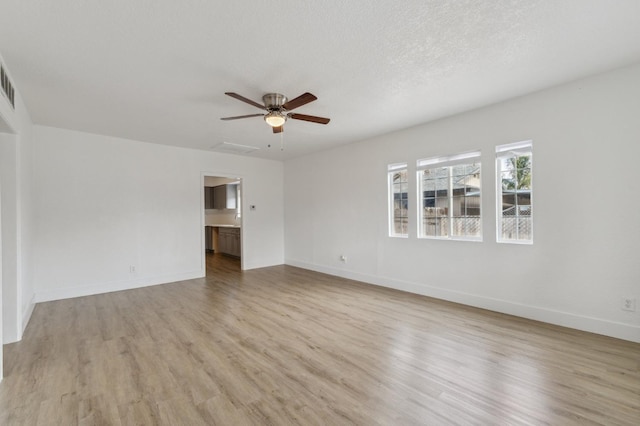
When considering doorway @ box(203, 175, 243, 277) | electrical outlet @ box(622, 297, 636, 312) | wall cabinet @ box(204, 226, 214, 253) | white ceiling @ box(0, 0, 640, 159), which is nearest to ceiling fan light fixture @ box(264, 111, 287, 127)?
white ceiling @ box(0, 0, 640, 159)

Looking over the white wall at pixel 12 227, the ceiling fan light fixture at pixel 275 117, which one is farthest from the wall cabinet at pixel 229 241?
the ceiling fan light fixture at pixel 275 117

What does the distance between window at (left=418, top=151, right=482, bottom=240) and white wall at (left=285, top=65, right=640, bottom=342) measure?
136 mm

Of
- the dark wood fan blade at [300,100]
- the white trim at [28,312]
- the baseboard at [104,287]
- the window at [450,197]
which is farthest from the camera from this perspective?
the baseboard at [104,287]

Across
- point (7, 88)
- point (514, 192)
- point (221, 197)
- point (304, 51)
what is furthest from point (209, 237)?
point (514, 192)

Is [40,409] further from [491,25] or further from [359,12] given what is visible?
[491,25]

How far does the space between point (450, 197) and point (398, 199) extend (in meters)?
0.89

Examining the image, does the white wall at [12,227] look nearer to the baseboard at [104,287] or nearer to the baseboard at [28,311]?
the baseboard at [28,311]

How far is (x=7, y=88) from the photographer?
2.66m

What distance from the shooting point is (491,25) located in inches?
83.3

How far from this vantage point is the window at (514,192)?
3447mm

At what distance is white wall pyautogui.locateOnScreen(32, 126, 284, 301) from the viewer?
438 centimetres

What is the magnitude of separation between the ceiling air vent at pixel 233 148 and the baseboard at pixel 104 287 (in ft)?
8.43

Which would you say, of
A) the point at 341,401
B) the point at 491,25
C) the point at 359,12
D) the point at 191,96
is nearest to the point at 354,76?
the point at 359,12

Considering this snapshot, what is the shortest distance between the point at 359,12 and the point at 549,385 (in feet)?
9.79
